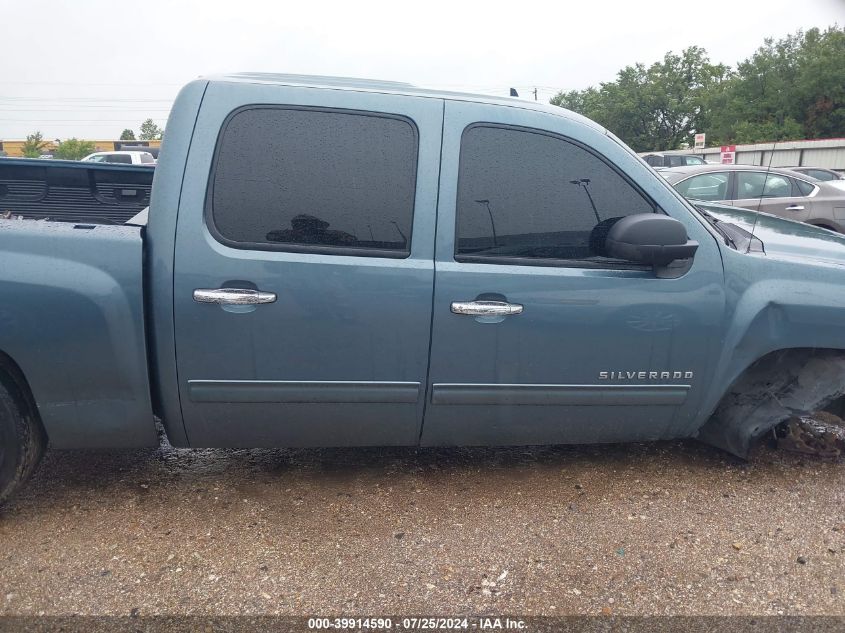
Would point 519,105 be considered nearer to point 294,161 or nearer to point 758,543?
point 294,161

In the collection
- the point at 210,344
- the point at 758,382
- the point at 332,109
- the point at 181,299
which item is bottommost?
the point at 758,382

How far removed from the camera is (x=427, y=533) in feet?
8.81

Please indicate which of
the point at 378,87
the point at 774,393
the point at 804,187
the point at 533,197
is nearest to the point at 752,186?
the point at 804,187

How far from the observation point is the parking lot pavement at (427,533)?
230 centimetres

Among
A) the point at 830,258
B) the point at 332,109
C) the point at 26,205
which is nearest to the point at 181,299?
the point at 332,109

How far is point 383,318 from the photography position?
8.57ft

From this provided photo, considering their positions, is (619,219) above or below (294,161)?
below

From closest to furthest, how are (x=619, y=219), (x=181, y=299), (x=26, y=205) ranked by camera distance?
(x=181, y=299)
(x=619, y=219)
(x=26, y=205)

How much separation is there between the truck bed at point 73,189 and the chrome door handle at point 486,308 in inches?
94.7

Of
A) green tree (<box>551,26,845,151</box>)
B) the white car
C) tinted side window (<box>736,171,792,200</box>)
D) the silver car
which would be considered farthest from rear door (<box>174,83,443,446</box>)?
green tree (<box>551,26,845,151</box>)

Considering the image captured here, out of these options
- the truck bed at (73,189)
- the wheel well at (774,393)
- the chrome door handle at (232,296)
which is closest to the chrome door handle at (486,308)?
the chrome door handle at (232,296)

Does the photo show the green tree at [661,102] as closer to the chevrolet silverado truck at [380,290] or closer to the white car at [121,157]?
the white car at [121,157]

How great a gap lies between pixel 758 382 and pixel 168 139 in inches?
115

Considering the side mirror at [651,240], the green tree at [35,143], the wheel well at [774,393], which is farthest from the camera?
the green tree at [35,143]
